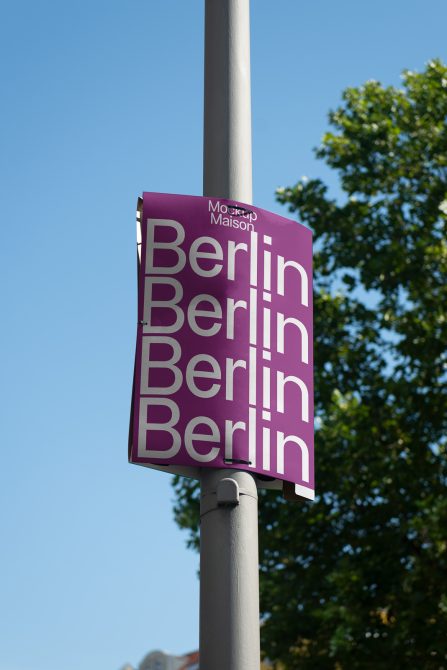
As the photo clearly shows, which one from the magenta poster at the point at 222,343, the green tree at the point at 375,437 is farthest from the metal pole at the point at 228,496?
the green tree at the point at 375,437

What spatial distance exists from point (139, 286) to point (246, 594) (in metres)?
1.26

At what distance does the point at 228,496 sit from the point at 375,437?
15922 millimetres

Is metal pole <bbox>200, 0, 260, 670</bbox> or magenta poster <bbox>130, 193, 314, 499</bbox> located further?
magenta poster <bbox>130, 193, 314, 499</bbox>

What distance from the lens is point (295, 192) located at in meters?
22.3

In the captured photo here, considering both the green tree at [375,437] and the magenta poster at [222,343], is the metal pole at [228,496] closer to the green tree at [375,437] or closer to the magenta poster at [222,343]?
the magenta poster at [222,343]

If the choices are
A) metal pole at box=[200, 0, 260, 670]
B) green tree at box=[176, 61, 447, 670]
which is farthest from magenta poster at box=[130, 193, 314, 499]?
green tree at box=[176, 61, 447, 670]

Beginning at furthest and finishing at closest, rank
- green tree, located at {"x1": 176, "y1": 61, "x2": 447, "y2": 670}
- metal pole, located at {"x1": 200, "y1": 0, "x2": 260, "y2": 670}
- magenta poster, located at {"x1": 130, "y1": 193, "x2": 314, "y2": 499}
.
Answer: green tree, located at {"x1": 176, "y1": 61, "x2": 447, "y2": 670} < magenta poster, located at {"x1": 130, "y1": 193, "x2": 314, "y2": 499} < metal pole, located at {"x1": 200, "y1": 0, "x2": 260, "y2": 670}

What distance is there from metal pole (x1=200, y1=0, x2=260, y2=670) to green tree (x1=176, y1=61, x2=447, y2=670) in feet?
45.5

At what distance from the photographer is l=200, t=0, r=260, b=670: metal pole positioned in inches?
129

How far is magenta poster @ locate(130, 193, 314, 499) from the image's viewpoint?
3658mm

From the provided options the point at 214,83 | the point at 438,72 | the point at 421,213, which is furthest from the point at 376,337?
the point at 214,83

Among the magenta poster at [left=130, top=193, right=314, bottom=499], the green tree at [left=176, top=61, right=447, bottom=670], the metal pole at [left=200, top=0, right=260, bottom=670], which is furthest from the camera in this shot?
the green tree at [left=176, top=61, right=447, bottom=670]

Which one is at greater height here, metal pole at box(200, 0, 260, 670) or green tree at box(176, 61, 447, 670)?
green tree at box(176, 61, 447, 670)

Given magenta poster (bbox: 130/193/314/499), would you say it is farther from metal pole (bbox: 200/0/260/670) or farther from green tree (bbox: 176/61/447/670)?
green tree (bbox: 176/61/447/670)
